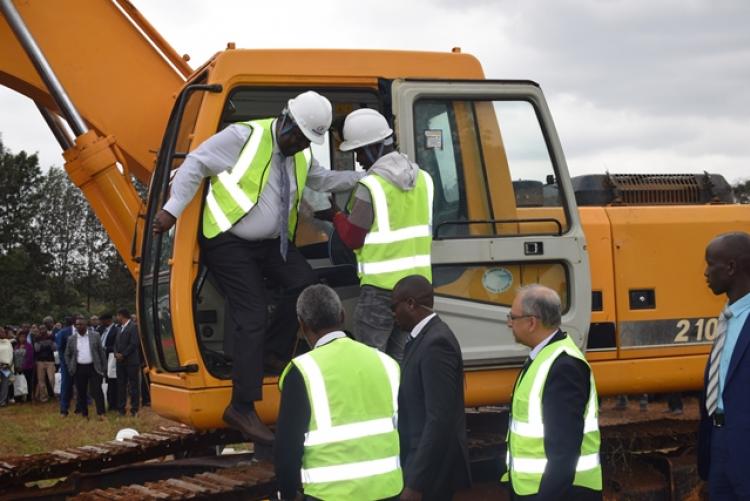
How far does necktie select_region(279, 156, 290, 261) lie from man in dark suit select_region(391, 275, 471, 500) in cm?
127

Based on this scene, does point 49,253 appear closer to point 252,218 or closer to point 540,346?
point 252,218

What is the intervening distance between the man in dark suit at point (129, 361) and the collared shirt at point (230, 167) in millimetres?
12346

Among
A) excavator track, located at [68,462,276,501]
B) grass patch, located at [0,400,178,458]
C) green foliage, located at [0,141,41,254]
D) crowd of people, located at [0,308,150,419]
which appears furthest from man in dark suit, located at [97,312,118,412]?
green foliage, located at [0,141,41,254]

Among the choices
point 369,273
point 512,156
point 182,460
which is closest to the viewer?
point 369,273

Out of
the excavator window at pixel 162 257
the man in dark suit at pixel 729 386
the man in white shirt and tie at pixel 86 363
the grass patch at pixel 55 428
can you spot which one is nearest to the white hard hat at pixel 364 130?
the excavator window at pixel 162 257

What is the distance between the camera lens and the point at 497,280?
651 centimetres

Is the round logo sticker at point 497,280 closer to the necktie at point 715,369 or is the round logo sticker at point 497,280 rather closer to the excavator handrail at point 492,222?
the excavator handrail at point 492,222

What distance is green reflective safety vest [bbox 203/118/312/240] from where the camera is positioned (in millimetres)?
5980

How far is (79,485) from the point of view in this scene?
24.0 ft

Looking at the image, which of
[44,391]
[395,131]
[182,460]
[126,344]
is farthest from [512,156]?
[44,391]

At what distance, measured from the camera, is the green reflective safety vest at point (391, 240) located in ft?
19.3

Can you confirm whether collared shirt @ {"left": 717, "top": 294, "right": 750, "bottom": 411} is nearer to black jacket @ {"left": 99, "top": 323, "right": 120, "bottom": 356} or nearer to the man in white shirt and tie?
the man in white shirt and tie

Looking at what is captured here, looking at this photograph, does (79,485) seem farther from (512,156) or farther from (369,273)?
(512,156)

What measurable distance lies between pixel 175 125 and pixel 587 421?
307 cm
